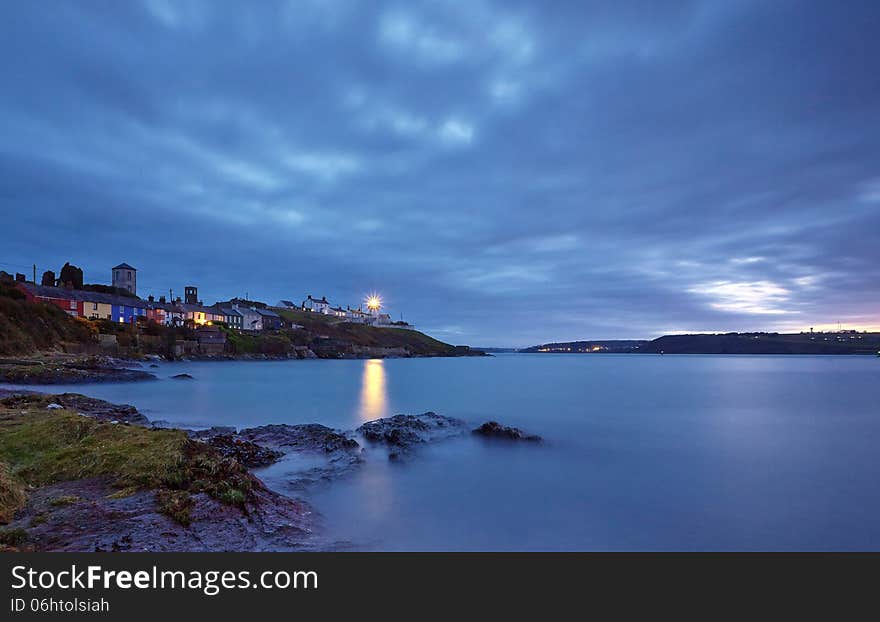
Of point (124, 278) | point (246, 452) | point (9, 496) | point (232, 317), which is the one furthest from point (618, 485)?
point (124, 278)

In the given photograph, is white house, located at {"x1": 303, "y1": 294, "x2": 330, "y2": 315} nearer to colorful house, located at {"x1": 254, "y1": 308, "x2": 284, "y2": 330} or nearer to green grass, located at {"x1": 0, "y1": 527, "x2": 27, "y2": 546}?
colorful house, located at {"x1": 254, "y1": 308, "x2": 284, "y2": 330}

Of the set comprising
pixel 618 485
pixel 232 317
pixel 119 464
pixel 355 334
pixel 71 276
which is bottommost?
pixel 618 485

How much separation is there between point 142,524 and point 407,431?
1125cm

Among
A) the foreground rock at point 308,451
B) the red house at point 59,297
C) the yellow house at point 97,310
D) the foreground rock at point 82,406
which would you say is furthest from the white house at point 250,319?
the foreground rock at point 308,451

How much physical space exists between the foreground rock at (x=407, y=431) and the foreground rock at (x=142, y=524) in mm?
6584

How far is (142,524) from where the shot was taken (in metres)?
6.30

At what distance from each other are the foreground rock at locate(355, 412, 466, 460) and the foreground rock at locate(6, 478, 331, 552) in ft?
21.6

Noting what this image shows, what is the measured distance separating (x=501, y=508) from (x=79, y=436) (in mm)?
10075

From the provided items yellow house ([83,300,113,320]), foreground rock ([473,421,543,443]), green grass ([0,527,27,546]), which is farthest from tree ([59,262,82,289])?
green grass ([0,527,27,546])

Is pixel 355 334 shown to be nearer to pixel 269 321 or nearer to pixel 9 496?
pixel 269 321
